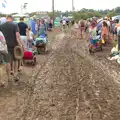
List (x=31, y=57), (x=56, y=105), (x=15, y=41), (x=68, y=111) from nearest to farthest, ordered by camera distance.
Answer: (x=68, y=111) < (x=56, y=105) < (x=15, y=41) < (x=31, y=57)

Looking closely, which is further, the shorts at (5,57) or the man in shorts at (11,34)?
the man in shorts at (11,34)

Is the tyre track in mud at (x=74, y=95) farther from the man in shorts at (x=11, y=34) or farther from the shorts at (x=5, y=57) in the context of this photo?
the man in shorts at (x=11, y=34)

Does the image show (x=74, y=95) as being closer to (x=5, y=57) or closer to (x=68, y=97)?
(x=68, y=97)

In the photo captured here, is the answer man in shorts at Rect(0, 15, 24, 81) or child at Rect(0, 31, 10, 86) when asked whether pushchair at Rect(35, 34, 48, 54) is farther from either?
child at Rect(0, 31, 10, 86)

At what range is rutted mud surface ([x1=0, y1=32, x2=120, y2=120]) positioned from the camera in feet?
24.8

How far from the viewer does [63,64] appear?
15133 mm

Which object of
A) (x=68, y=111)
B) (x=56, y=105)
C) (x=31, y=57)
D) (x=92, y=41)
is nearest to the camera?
(x=68, y=111)

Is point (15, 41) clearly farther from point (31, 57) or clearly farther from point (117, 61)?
point (117, 61)

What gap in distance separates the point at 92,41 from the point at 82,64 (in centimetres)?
Result: 581

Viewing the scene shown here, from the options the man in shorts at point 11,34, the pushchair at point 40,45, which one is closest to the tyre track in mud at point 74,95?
the man in shorts at point 11,34

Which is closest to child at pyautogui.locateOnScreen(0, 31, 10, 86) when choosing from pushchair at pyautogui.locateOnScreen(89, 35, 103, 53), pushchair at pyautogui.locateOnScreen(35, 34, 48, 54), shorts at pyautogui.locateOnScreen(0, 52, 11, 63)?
shorts at pyautogui.locateOnScreen(0, 52, 11, 63)

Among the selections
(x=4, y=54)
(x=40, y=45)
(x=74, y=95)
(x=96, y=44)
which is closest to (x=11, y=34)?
(x=4, y=54)

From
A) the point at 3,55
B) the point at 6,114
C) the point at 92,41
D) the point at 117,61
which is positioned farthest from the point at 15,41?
the point at 92,41

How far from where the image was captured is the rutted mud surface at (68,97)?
24.8 feet
